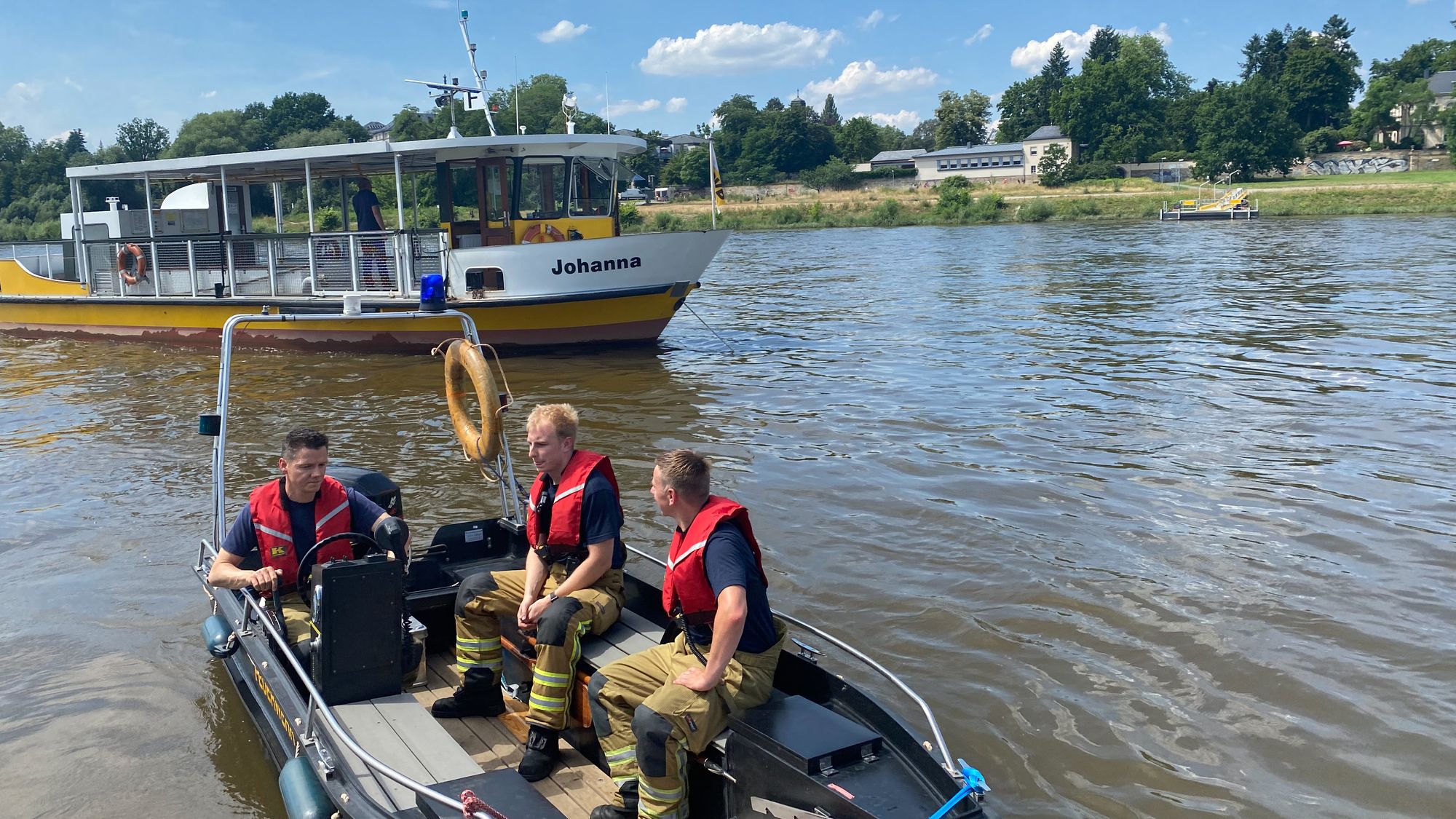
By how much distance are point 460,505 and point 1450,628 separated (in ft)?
25.5

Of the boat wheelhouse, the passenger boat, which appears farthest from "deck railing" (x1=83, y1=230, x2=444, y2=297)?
the passenger boat

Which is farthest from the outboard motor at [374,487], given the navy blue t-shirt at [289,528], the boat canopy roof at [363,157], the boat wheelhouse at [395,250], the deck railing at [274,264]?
the deck railing at [274,264]

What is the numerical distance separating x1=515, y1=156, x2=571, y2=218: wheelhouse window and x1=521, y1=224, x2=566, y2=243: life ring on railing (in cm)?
22

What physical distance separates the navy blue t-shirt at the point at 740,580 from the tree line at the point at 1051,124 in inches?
1317

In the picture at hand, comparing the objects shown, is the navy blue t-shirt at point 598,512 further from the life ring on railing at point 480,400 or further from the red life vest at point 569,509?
the life ring on railing at point 480,400

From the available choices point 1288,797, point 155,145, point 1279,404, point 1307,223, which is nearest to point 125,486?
point 1288,797

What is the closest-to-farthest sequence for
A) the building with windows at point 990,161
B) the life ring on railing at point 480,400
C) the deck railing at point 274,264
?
the life ring on railing at point 480,400 → the deck railing at point 274,264 → the building with windows at point 990,161

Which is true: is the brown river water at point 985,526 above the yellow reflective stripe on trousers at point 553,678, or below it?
below

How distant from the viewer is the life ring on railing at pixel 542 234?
18094mm

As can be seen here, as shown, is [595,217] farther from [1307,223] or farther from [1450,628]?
[1307,223]

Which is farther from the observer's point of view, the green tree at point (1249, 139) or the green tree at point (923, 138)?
the green tree at point (923, 138)

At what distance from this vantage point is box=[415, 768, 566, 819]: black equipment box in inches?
161

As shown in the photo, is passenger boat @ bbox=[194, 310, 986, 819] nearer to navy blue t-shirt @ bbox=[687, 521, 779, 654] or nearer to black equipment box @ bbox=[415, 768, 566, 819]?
black equipment box @ bbox=[415, 768, 566, 819]

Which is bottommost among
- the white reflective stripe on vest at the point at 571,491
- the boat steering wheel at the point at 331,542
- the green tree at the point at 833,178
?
the boat steering wheel at the point at 331,542
